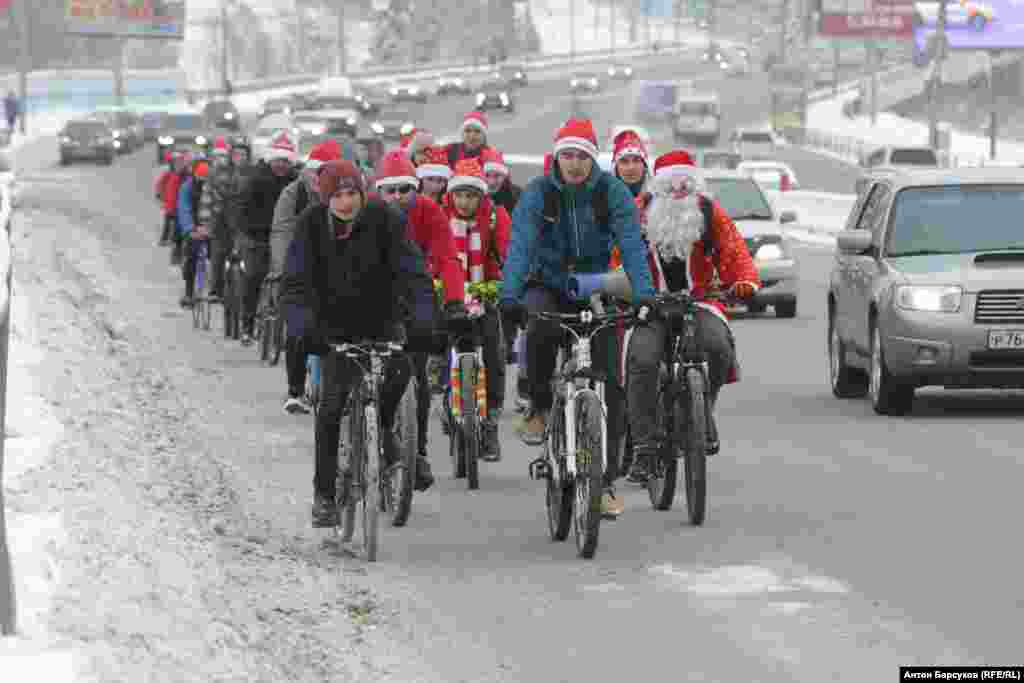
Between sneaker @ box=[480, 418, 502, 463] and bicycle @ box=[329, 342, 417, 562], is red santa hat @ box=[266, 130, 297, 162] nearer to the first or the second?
sneaker @ box=[480, 418, 502, 463]

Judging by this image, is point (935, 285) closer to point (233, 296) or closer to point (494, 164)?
point (494, 164)

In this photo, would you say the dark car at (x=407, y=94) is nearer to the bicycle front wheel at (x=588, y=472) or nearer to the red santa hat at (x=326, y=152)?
the red santa hat at (x=326, y=152)

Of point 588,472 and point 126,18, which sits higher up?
point 588,472

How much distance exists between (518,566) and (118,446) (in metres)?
4.68

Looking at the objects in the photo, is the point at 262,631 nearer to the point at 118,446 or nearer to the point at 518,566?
the point at 518,566

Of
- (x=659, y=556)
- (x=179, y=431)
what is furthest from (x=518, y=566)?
(x=179, y=431)

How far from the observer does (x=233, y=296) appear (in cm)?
2472

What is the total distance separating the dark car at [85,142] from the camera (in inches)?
3236

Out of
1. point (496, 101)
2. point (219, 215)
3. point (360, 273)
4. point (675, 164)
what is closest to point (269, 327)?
point (219, 215)

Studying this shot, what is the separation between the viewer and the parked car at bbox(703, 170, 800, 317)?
28.1 meters

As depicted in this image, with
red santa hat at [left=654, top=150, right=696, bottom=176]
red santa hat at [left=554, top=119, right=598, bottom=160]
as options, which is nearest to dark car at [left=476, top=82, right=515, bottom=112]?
red santa hat at [left=654, top=150, right=696, bottom=176]

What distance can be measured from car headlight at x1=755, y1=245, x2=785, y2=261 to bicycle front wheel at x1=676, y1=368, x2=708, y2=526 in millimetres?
16343

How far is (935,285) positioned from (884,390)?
2.55ft

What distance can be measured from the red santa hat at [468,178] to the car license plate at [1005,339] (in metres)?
3.73
